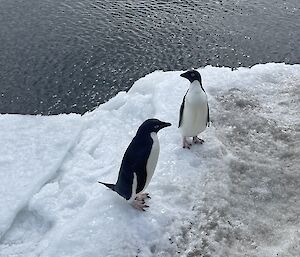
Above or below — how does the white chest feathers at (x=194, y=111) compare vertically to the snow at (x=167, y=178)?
above

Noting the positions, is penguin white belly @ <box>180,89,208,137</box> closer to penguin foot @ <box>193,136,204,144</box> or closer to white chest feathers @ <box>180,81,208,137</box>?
white chest feathers @ <box>180,81,208,137</box>

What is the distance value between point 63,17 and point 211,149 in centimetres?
803

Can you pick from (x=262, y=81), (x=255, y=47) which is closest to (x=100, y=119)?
(x=262, y=81)

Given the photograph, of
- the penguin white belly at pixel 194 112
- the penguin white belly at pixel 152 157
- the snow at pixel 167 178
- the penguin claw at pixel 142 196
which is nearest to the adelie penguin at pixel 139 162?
the penguin white belly at pixel 152 157

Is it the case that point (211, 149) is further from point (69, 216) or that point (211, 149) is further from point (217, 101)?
point (69, 216)

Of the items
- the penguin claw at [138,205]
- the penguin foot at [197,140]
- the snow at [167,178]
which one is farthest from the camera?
the penguin foot at [197,140]

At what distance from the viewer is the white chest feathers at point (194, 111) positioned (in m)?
6.86

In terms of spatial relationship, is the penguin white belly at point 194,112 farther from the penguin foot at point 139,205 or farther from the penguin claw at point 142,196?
the penguin foot at point 139,205

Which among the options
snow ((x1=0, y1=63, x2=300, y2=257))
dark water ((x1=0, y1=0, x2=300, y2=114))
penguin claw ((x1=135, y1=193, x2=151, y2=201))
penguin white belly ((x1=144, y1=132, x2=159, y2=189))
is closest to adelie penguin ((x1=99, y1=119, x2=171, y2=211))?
penguin white belly ((x1=144, y1=132, x2=159, y2=189))

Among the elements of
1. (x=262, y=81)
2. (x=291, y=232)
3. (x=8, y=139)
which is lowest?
(x=8, y=139)

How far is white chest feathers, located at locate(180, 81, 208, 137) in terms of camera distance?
686 centimetres

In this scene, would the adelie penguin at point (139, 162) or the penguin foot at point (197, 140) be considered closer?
the adelie penguin at point (139, 162)

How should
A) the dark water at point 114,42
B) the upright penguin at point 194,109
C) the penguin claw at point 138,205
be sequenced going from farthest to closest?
1. the dark water at point 114,42
2. the upright penguin at point 194,109
3. the penguin claw at point 138,205

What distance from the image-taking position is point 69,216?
20.1 ft
